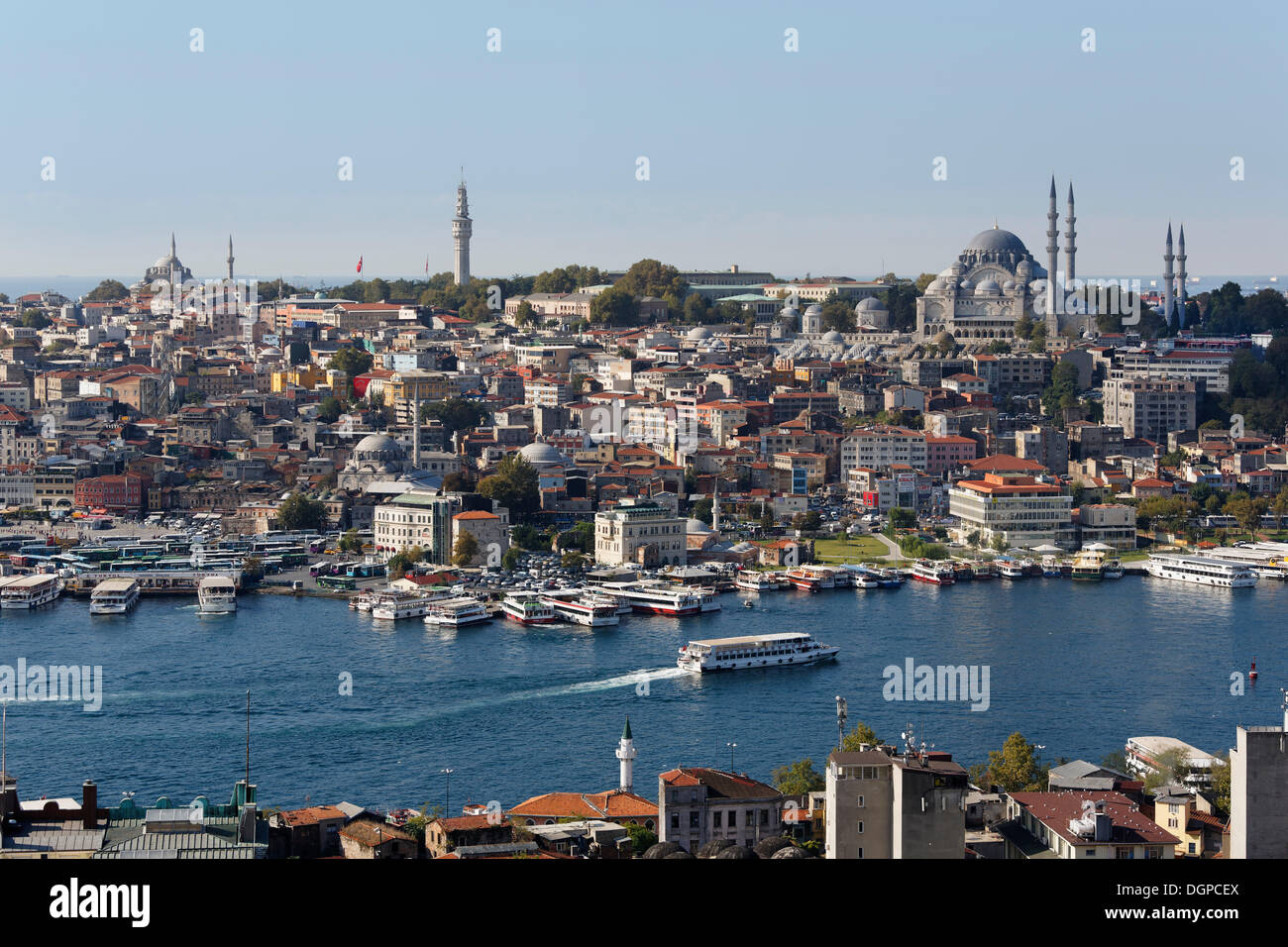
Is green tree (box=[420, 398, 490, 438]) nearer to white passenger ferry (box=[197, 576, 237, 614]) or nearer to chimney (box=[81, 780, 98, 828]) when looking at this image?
white passenger ferry (box=[197, 576, 237, 614])

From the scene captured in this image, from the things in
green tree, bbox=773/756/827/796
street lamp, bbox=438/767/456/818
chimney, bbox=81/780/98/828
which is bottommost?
street lamp, bbox=438/767/456/818

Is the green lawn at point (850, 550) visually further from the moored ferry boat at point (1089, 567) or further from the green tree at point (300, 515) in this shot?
the green tree at point (300, 515)

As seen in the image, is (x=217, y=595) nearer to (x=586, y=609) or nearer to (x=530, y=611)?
(x=530, y=611)

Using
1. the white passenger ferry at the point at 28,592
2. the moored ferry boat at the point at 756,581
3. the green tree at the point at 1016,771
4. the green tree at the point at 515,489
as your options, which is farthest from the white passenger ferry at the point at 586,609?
the green tree at the point at 1016,771

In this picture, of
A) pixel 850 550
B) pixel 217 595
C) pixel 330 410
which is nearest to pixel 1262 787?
pixel 217 595

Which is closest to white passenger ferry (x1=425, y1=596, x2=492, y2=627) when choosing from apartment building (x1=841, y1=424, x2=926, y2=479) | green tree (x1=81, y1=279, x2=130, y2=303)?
apartment building (x1=841, y1=424, x2=926, y2=479)
